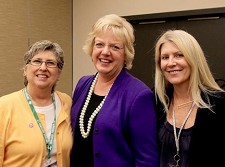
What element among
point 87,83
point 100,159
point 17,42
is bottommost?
point 100,159

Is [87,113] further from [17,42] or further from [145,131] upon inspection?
[17,42]

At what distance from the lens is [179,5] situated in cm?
358

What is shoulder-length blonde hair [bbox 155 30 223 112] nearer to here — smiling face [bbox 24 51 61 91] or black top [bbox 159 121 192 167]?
black top [bbox 159 121 192 167]

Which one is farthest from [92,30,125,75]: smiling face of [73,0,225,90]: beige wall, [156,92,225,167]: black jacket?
[73,0,225,90]: beige wall

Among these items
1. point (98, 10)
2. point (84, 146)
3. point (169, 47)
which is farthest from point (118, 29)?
point (98, 10)

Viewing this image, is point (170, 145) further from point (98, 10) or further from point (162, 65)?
point (98, 10)

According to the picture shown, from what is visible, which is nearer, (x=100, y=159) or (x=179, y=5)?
(x=100, y=159)

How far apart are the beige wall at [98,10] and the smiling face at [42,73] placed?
83.0 inches

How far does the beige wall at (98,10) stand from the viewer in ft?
11.8

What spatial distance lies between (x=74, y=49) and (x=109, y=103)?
8.99ft

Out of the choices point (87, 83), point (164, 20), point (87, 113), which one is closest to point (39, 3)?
point (164, 20)

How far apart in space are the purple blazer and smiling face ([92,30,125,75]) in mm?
169

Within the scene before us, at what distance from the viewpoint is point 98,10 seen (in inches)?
166

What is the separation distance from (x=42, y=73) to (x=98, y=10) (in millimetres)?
2492
